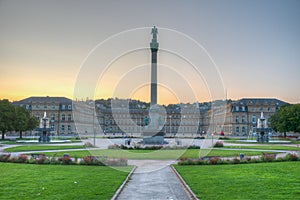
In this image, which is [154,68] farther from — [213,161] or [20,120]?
[213,161]

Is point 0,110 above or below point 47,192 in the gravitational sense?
above

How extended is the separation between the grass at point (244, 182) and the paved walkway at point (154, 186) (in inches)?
25.5

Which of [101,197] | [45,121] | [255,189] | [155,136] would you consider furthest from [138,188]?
[45,121]

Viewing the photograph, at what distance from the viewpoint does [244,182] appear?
17.2m

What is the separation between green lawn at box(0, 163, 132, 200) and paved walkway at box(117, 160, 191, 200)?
65 cm

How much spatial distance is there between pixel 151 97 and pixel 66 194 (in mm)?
41633

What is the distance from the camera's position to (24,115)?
7050 cm

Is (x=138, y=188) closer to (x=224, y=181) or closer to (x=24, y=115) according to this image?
(x=224, y=181)

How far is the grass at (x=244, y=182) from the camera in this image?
559 inches

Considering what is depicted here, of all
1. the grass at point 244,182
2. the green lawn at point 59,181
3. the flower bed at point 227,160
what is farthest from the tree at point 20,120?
the grass at point 244,182

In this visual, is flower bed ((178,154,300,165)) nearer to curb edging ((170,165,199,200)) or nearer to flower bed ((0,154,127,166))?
flower bed ((0,154,127,166))

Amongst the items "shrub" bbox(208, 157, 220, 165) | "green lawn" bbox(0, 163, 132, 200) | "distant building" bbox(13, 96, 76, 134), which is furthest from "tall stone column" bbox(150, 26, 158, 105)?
"distant building" bbox(13, 96, 76, 134)

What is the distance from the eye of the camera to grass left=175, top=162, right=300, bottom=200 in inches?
559

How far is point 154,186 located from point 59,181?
15.5 feet
